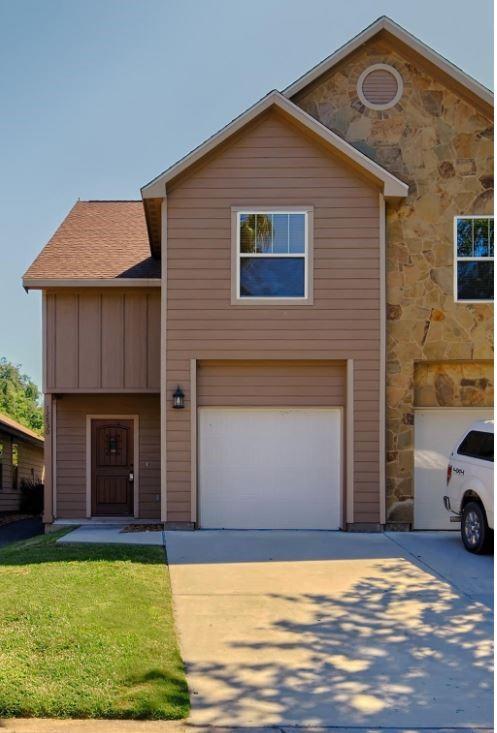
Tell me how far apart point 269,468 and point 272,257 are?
11.9 feet

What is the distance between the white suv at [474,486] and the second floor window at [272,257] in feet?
12.1

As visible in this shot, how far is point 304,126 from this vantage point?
40.8 ft

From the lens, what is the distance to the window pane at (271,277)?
12586mm

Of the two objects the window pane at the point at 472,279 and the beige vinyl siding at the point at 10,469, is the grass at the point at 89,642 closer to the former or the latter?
the window pane at the point at 472,279

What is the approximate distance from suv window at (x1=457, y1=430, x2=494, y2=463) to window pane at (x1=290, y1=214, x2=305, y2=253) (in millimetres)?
4228

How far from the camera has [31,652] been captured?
5863mm

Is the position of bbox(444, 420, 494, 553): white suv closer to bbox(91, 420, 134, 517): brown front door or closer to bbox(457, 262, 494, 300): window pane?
bbox(457, 262, 494, 300): window pane

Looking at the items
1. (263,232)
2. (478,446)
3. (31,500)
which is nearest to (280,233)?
(263,232)

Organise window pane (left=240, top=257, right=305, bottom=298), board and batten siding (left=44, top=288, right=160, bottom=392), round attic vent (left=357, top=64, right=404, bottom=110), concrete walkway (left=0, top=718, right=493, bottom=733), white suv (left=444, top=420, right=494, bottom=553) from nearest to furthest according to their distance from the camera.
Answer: concrete walkway (left=0, top=718, right=493, bottom=733) → white suv (left=444, top=420, right=494, bottom=553) → window pane (left=240, top=257, right=305, bottom=298) → round attic vent (left=357, top=64, right=404, bottom=110) → board and batten siding (left=44, top=288, right=160, bottom=392)

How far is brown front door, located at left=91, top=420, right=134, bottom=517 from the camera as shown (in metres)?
14.8

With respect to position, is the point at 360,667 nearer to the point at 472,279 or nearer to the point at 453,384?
the point at 453,384

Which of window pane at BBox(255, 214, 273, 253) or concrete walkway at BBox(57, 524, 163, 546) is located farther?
window pane at BBox(255, 214, 273, 253)

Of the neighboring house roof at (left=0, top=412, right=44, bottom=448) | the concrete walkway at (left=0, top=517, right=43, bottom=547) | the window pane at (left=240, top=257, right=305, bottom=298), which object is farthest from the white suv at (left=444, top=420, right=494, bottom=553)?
the neighboring house roof at (left=0, top=412, right=44, bottom=448)

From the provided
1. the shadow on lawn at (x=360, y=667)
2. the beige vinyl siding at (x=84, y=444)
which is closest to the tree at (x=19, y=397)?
the beige vinyl siding at (x=84, y=444)
